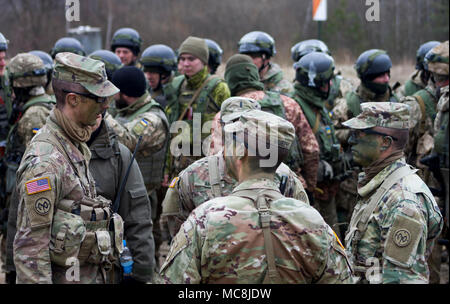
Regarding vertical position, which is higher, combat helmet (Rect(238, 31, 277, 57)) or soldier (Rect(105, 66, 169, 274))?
combat helmet (Rect(238, 31, 277, 57))

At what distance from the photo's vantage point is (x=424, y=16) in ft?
75.6

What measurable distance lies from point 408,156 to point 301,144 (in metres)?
2.01

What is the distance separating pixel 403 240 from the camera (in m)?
3.79

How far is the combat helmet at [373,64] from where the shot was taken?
7.26 meters

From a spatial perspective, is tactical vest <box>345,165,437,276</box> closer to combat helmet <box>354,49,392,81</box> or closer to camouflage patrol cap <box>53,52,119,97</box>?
camouflage patrol cap <box>53,52,119,97</box>

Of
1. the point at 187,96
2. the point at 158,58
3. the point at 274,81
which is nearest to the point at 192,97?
the point at 187,96

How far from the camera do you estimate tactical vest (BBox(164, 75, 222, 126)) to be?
711cm

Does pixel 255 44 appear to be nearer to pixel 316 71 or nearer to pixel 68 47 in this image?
pixel 316 71

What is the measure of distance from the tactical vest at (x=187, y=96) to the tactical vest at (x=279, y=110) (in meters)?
1.14

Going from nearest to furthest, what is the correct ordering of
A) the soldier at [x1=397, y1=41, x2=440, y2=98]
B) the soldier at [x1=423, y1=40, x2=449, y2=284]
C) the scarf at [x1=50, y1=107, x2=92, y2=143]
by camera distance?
the scarf at [x1=50, y1=107, x2=92, y2=143] < the soldier at [x1=423, y1=40, x2=449, y2=284] < the soldier at [x1=397, y1=41, x2=440, y2=98]

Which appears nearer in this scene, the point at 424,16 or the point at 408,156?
the point at 408,156

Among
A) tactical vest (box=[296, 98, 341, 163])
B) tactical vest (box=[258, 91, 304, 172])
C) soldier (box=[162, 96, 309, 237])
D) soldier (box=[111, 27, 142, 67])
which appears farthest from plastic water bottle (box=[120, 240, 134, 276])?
soldier (box=[111, 27, 142, 67])
